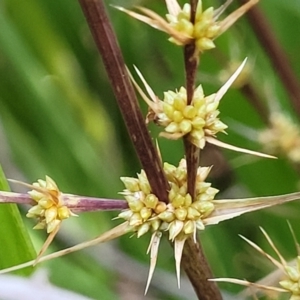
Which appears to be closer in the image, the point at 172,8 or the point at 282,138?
the point at 172,8

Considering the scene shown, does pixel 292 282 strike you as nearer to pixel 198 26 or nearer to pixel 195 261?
pixel 195 261

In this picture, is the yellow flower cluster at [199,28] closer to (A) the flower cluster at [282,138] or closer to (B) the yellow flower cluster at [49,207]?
(B) the yellow flower cluster at [49,207]

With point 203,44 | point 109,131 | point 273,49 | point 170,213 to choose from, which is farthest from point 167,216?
point 109,131

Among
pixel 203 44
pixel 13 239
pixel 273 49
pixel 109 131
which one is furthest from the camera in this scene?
pixel 109 131

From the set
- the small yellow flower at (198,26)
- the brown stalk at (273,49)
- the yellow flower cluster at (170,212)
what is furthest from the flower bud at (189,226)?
the brown stalk at (273,49)

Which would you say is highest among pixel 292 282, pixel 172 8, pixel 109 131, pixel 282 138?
pixel 109 131

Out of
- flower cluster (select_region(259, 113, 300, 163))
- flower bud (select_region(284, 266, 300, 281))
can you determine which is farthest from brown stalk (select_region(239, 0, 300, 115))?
flower bud (select_region(284, 266, 300, 281))

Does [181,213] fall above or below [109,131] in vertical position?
below
